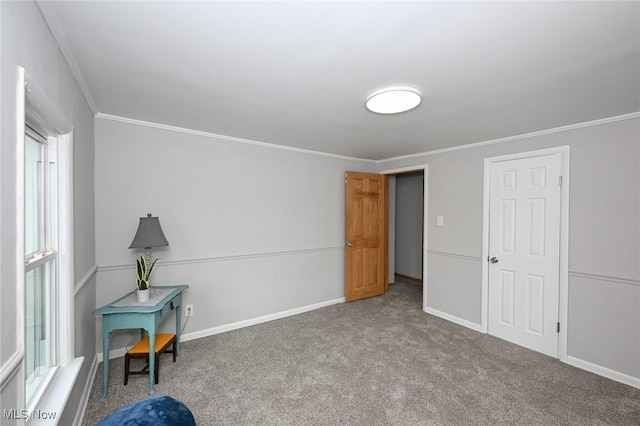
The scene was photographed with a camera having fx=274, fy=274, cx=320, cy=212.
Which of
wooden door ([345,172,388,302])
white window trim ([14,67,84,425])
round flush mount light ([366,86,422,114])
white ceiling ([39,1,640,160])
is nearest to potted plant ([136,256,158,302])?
white window trim ([14,67,84,425])

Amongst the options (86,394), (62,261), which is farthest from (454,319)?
(62,261)

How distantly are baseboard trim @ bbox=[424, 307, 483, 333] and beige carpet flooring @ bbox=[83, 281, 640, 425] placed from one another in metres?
0.21

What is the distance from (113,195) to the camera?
8.45 ft

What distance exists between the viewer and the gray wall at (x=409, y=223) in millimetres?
5543

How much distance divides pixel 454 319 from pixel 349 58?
11.2 feet

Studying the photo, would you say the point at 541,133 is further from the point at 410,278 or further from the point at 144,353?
the point at 144,353

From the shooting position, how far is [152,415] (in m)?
1.19

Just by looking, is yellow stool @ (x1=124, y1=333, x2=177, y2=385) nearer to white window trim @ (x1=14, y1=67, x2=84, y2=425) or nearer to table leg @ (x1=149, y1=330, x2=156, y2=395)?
table leg @ (x1=149, y1=330, x2=156, y2=395)

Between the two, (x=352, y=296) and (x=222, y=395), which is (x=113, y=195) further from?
(x=352, y=296)

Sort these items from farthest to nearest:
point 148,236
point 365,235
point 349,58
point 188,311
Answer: point 365,235 < point 188,311 < point 148,236 < point 349,58

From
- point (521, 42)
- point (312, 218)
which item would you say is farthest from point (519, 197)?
point (312, 218)

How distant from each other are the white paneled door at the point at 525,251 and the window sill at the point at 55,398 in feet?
12.4

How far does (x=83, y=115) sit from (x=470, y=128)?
3.36m

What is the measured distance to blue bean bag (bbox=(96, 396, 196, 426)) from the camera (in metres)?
1.15
